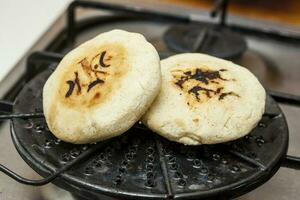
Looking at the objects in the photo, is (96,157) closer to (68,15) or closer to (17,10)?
(68,15)

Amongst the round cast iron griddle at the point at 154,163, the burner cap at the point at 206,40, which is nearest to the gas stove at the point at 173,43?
the burner cap at the point at 206,40

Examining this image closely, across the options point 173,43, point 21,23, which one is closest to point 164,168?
point 173,43

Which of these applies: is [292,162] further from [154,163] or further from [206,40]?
[206,40]

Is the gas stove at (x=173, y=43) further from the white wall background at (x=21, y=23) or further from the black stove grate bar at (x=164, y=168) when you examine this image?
the black stove grate bar at (x=164, y=168)

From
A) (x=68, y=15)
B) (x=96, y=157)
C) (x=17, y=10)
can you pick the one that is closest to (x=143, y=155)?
(x=96, y=157)

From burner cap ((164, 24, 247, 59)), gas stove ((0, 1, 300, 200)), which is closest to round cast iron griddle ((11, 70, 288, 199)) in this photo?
gas stove ((0, 1, 300, 200))
